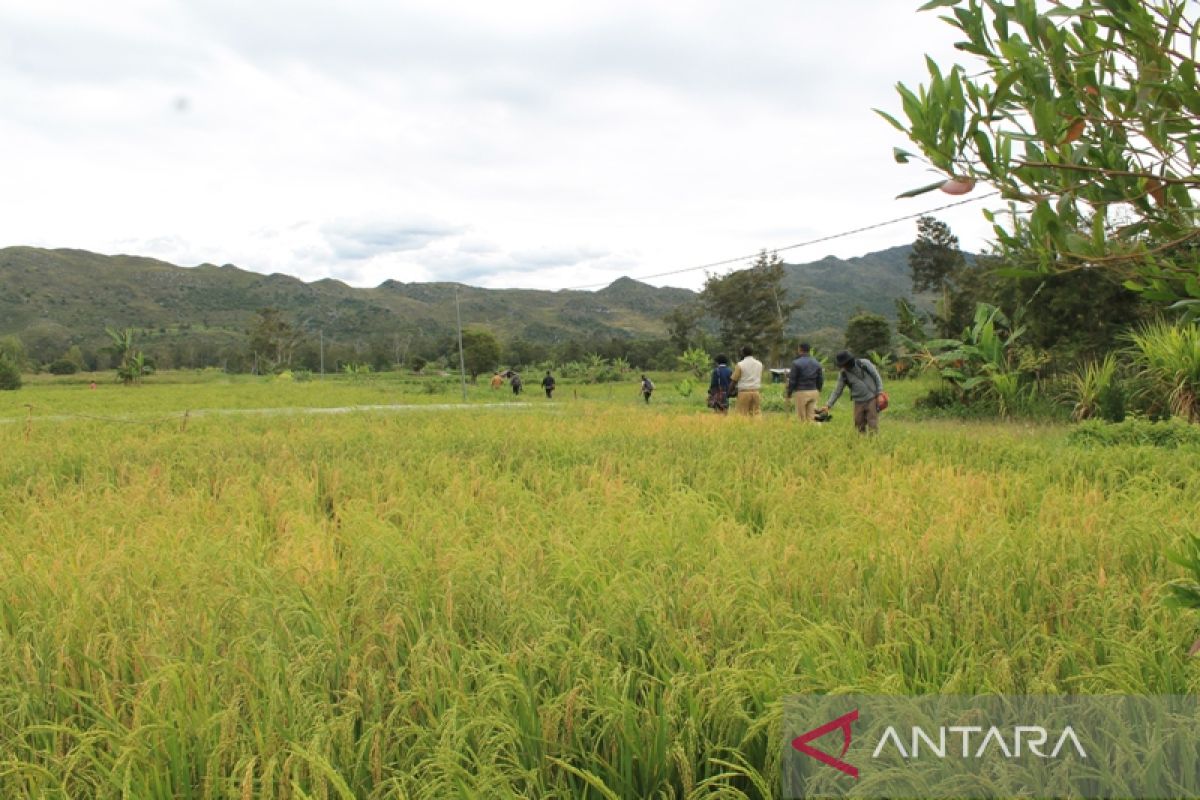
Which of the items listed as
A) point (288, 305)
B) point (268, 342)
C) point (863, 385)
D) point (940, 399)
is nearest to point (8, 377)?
point (268, 342)

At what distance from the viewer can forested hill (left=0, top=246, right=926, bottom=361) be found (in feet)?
311

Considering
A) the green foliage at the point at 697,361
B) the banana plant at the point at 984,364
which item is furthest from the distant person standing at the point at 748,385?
the green foliage at the point at 697,361

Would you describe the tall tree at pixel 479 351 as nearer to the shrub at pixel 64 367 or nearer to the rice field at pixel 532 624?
the shrub at pixel 64 367

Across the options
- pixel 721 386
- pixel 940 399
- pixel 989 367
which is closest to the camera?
pixel 721 386

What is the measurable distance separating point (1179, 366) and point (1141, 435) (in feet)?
9.27

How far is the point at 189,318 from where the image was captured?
355 feet

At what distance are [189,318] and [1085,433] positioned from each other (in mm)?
121670

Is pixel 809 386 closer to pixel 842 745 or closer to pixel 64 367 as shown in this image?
pixel 842 745

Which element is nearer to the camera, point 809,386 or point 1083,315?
point 809,386

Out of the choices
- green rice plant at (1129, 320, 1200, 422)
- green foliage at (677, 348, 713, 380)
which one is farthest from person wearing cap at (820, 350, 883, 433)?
green foliage at (677, 348, 713, 380)

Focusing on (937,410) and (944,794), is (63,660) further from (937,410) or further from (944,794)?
(937,410)

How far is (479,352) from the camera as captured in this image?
5903 centimetres

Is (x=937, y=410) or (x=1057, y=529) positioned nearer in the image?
(x=1057, y=529)

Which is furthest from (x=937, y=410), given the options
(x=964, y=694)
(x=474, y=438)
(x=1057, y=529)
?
(x=964, y=694)
